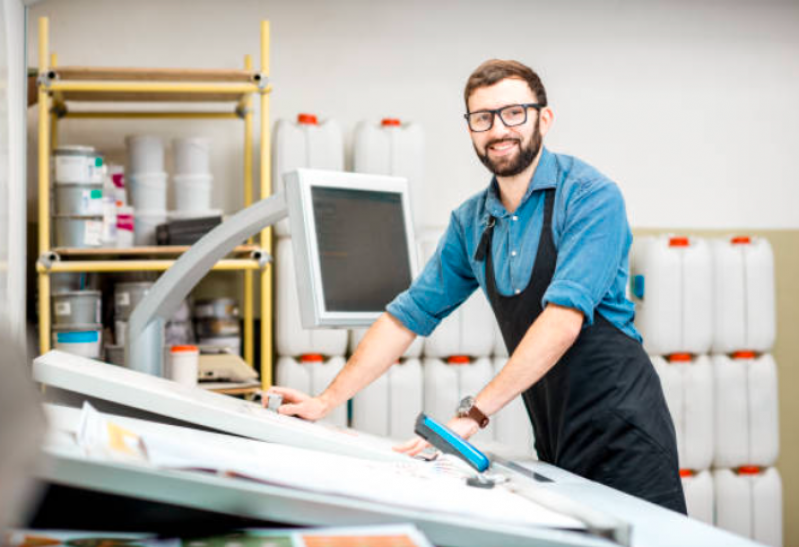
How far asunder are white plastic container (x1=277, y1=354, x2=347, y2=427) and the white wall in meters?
0.71

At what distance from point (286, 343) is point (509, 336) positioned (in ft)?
4.76

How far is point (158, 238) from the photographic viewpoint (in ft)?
9.87

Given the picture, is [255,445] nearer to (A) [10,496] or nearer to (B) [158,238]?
(A) [10,496]

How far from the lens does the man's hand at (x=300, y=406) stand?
150 cm

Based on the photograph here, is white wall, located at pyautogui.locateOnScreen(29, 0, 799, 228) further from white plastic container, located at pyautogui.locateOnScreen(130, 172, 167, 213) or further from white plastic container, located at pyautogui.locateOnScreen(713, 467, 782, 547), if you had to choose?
white plastic container, located at pyautogui.locateOnScreen(713, 467, 782, 547)

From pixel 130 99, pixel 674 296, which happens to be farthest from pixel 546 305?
pixel 130 99

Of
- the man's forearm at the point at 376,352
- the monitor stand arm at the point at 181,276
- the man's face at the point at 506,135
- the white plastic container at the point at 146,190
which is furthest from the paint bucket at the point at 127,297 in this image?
the man's face at the point at 506,135

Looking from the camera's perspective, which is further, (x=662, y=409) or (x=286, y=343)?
(x=286, y=343)

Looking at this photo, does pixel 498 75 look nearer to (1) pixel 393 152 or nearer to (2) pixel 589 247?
(2) pixel 589 247

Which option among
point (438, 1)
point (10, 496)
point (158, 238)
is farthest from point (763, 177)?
point (10, 496)

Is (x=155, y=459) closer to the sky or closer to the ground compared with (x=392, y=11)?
closer to the ground

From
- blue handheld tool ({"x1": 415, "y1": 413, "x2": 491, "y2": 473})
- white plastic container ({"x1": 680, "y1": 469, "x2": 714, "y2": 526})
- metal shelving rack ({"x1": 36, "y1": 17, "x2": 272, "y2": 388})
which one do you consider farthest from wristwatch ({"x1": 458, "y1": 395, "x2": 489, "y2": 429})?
white plastic container ({"x1": 680, "y1": 469, "x2": 714, "y2": 526})

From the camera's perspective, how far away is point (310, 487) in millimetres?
671

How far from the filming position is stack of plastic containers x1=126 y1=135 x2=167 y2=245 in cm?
307
